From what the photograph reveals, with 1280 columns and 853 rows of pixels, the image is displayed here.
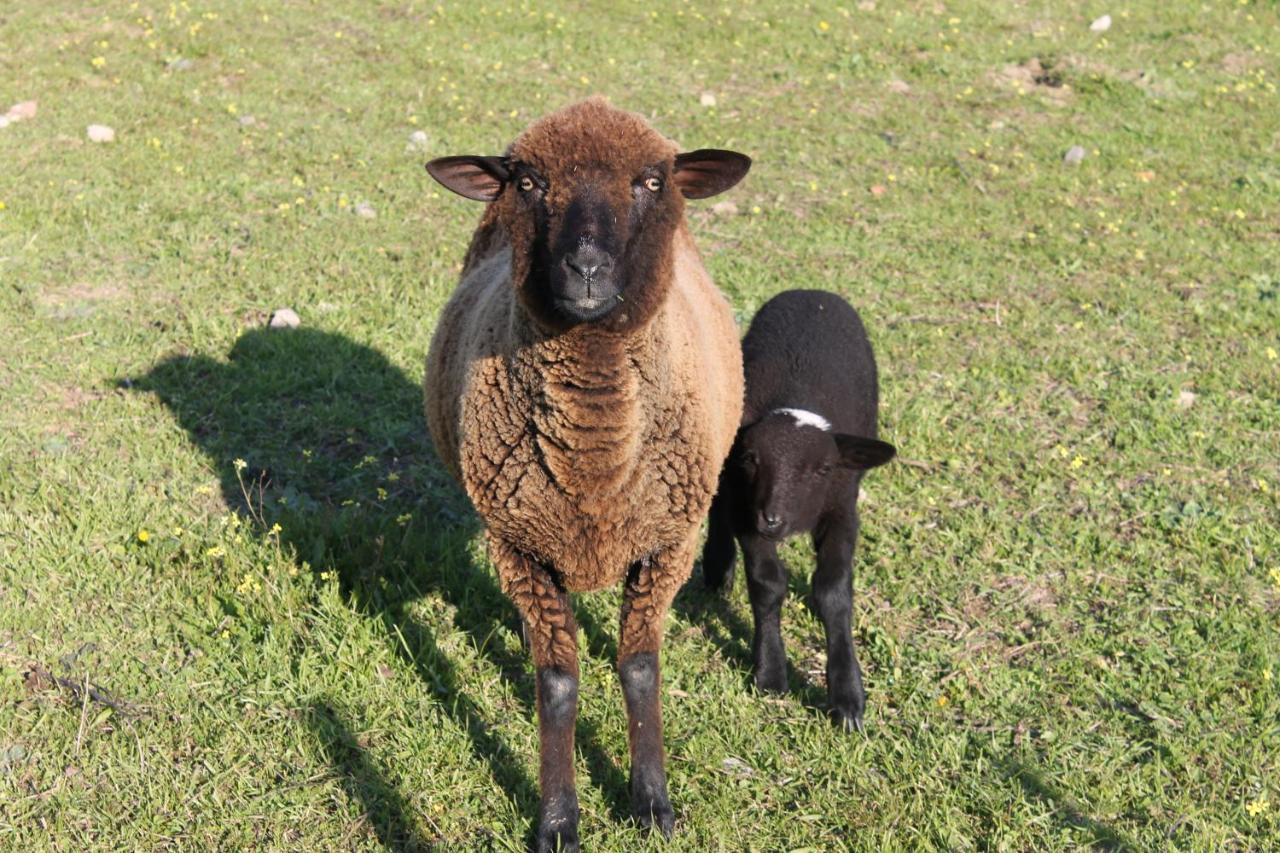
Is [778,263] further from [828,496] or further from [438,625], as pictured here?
[438,625]

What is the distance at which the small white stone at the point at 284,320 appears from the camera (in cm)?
738

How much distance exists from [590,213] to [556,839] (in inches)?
81.6

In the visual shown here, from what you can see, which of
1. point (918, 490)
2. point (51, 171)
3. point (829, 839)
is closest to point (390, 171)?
point (51, 171)

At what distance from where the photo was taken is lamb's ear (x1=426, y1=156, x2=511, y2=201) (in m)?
3.98

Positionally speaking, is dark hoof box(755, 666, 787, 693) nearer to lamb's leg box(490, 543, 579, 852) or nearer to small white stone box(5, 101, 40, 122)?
lamb's leg box(490, 543, 579, 852)

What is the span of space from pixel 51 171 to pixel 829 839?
7896 mm

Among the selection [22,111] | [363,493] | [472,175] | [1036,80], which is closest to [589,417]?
[472,175]

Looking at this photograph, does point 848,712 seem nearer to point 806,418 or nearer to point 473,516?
point 806,418

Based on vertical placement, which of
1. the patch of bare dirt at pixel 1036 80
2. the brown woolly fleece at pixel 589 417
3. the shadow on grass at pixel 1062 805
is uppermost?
the brown woolly fleece at pixel 589 417

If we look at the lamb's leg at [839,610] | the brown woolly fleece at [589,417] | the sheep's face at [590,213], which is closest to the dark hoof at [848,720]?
the lamb's leg at [839,610]

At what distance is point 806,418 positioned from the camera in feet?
16.9

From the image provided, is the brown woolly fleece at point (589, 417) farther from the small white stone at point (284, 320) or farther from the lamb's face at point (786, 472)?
the small white stone at point (284, 320)

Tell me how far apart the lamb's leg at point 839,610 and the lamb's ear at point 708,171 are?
5.50 ft

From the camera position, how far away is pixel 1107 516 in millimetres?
6141
